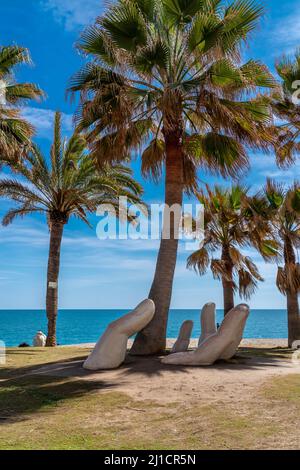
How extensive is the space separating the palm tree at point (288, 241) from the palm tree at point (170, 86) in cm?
468

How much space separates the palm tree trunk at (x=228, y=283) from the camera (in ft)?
60.0

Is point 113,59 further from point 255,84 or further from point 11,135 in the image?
point 11,135

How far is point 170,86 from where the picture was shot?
1162cm

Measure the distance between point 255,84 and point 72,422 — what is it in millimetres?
9755

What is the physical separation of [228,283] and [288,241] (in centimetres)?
283

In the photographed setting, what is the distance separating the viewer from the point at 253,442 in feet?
17.5

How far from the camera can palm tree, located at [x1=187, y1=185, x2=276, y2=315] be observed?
1805 cm

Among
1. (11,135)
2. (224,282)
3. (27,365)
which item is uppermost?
(11,135)

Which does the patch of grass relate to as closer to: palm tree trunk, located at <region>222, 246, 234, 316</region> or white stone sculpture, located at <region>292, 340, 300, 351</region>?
palm tree trunk, located at <region>222, 246, 234, 316</region>

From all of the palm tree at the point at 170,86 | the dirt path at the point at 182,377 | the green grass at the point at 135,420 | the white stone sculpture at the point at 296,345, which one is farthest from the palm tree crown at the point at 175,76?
the white stone sculpture at the point at 296,345

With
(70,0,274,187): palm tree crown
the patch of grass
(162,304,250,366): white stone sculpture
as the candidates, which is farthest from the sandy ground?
(70,0,274,187): palm tree crown

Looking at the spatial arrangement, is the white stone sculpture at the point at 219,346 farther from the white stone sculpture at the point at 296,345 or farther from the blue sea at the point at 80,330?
the blue sea at the point at 80,330

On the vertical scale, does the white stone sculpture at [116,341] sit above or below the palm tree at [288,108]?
below
